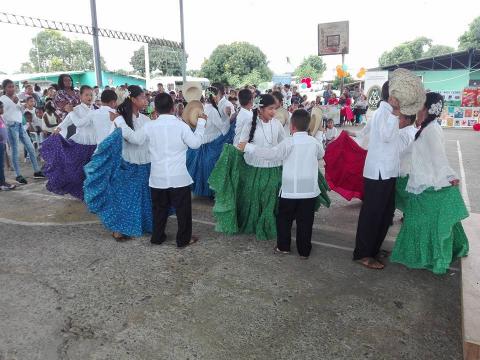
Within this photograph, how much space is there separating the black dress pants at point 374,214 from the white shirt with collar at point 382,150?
8 cm

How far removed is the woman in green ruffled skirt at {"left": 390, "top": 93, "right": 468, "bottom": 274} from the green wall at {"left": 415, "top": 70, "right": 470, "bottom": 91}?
979 inches

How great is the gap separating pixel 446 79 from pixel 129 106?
86.9 feet

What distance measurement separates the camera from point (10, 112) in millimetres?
7344

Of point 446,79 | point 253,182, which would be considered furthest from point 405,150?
point 446,79

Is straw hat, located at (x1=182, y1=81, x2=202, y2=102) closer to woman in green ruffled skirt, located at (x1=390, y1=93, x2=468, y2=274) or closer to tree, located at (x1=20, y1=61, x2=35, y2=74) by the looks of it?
woman in green ruffled skirt, located at (x1=390, y1=93, x2=468, y2=274)

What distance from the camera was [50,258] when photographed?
406 cm

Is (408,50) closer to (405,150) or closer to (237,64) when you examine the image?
(237,64)

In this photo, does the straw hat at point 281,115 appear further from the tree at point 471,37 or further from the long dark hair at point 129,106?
the tree at point 471,37

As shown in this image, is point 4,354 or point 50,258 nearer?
point 4,354

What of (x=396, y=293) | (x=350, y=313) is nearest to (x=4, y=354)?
(x=350, y=313)

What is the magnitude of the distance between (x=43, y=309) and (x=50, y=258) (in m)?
1.05

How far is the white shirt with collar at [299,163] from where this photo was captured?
3793mm

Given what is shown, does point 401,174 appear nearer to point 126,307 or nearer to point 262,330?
point 262,330

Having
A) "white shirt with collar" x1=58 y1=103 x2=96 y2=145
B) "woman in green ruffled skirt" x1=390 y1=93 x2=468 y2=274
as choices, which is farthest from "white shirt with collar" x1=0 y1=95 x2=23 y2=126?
"woman in green ruffled skirt" x1=390 y1=93 x2=468 y2=274
